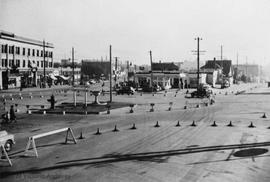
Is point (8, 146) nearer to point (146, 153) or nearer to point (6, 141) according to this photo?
point (6, 141)

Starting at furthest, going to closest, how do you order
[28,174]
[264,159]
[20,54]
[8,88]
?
[20,54] → [8,88] → [264,159] → [28,174]

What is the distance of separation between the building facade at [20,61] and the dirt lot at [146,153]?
4564 cm

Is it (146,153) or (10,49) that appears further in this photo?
(10,49)

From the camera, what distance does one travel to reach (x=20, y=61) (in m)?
77.5

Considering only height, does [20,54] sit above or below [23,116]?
above

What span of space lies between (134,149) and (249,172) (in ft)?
20.5

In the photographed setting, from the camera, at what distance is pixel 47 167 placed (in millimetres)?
14922

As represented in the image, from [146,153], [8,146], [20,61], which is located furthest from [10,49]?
[146,153]

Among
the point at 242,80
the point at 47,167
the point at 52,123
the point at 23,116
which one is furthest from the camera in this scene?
the point at 242,80

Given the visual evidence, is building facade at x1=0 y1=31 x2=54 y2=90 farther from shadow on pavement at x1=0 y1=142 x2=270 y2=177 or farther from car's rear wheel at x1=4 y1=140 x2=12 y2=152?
shadow on pavement at x1=0 y1=142 x2=270 y2=177

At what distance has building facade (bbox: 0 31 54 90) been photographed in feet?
230

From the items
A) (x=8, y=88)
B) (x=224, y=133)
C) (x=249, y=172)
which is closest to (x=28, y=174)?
(x=249, y=172)

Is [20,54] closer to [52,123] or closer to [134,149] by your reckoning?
[52,123]

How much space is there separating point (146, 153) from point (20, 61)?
66.4 metres
